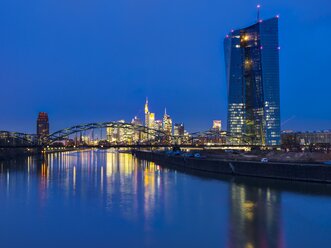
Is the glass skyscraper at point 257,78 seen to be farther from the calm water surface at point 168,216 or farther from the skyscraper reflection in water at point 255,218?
the skyscraper reflection in water at point 255,218

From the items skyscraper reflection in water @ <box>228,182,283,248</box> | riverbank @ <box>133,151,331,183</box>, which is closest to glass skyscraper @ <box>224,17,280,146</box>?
riverbank @ <box>133,151,331,183</box>

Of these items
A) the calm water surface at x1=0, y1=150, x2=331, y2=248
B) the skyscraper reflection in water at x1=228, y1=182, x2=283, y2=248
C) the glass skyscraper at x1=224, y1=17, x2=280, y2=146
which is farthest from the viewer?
the glass skyscraper at x1=224, y1=17, x2=280, y2=146

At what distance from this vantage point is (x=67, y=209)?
27.5 m

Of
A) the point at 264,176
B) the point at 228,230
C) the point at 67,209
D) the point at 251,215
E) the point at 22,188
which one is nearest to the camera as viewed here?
the point at 228,230

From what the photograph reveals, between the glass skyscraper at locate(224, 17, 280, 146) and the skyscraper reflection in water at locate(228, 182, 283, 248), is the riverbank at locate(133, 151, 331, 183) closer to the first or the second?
the skyscraper reflection in water at locate(228, 182, 283, 248)

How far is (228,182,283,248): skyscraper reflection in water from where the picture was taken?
18.7 metres

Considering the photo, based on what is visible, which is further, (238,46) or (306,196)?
(238,46)

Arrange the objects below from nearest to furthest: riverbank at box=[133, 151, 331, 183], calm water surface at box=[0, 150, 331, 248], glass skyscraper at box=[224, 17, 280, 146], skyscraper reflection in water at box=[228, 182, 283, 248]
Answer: skyscraper reflection in water at box=[228, 182, 283, 248]
calm water surface at box=[0, 150, 331, 248]
riverbank at box=[133, 151, 331, 183]
glass skyscraper at box=[224, 17, 280, 146]

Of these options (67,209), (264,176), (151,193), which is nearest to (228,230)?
(67,209)

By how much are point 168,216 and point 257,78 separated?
13125cm

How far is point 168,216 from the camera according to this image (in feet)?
81.0

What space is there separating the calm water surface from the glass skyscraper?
110796mm

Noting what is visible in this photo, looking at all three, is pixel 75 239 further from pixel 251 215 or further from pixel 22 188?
pixel 22 188

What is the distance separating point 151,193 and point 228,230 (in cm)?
1463
